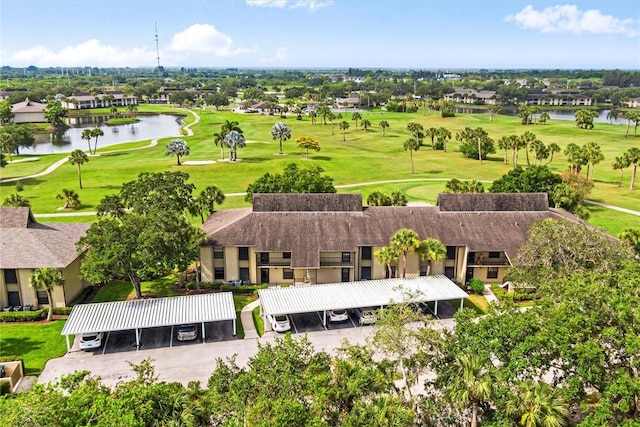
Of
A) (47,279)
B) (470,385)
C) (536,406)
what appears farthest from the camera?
(47,279)

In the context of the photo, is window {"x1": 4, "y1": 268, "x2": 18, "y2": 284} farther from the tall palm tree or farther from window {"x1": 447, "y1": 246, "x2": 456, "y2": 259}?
window {"x1": 447, "y1": 246, "x2": 456, "y2": 259}

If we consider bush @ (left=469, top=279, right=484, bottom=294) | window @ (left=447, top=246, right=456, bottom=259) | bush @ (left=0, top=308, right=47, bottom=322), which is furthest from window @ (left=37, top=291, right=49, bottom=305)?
bush @ (left=469, top=279, right=484, bottom=294)

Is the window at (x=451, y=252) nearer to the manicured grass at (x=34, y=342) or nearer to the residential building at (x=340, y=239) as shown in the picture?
the residential building at (x=340, y=239)

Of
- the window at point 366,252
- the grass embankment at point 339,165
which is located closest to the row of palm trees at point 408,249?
the window at point 366,252

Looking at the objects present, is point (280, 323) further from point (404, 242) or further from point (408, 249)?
point (408, 249)

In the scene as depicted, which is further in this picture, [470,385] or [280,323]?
[280,323]

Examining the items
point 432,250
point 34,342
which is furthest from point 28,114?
point 432,250
